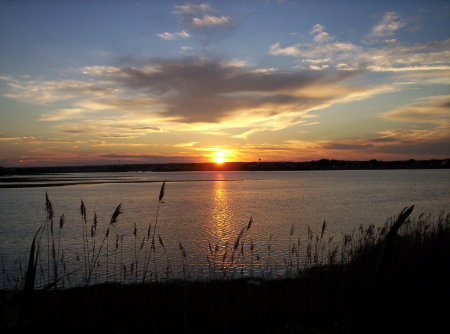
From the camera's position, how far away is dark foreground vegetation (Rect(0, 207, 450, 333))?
5367 millimetres

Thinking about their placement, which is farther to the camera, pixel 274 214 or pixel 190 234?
pixel 274 214

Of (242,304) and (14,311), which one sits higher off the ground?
(14,311)

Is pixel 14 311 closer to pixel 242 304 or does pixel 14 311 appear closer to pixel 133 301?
pixel 133 301

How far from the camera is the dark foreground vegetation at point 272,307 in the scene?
5.37 metres

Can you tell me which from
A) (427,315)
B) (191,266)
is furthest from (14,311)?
(191,266)

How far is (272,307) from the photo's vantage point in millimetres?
7035

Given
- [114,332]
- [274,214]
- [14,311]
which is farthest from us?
[274,214]

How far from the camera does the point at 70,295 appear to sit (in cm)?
829

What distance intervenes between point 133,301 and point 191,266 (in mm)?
6580

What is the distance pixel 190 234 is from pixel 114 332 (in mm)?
16859

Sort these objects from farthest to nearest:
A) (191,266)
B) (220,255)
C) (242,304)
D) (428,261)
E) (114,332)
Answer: (220,255), (191,266), (428,261), (242,304), (114,332)

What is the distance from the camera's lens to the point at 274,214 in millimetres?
31062

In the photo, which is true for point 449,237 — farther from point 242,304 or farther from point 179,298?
point 179,298

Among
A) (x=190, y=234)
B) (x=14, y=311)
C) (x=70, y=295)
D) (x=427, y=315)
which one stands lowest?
(x=190, y=234)
